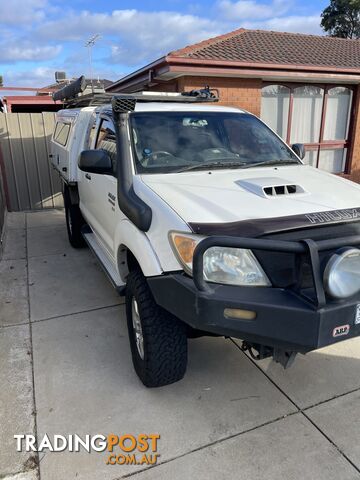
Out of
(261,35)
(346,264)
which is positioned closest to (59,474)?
(346,264)

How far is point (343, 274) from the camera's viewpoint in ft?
7.15

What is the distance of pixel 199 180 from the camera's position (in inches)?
121

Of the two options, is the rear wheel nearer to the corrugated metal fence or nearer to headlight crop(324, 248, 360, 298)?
the corrugated metal fence

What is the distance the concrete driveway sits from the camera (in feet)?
Answer: 7.85

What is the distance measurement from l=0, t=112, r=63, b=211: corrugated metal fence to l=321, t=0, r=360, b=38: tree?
32567 mm

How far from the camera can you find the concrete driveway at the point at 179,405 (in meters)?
2.39

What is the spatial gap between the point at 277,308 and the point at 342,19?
3871 cm

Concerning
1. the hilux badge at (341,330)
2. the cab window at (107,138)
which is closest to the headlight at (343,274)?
the hilux badge at (341,330)

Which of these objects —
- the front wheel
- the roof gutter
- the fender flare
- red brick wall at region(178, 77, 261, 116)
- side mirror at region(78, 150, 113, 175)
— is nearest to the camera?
the fender flare

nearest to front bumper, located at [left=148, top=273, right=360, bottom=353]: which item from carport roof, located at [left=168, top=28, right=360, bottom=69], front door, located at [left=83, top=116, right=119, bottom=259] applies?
front door, located at [left=83, top=116, right=119, bottom=259]

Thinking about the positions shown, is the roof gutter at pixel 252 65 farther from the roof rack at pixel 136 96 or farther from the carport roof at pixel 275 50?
the roof rack at pixel 136 96

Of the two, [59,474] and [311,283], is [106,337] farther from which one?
[311,283]

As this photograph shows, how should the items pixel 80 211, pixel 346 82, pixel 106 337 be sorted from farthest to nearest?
pixel 346 82 → pixel 80 211 → pixel 106 337

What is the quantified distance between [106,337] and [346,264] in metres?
2.37
